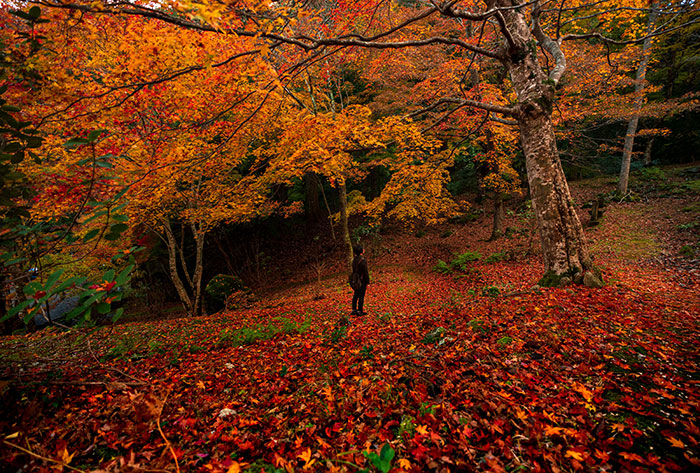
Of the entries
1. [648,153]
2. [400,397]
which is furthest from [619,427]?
[648,153]

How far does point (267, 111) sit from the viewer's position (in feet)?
27.8

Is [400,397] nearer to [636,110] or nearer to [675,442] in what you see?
[675,442]

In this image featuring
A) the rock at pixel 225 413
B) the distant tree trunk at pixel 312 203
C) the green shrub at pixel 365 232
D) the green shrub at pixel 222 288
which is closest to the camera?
the rock at pixel 225 413

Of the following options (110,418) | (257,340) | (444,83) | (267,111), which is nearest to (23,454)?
(110,418)

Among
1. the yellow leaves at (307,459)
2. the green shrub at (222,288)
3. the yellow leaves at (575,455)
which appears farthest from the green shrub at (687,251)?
the green shrub at (222,288)

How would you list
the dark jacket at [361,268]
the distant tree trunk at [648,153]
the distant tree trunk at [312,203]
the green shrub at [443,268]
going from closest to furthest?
the dark jacket at [361,268]
the green shrub at [443,268]
the distant tree trunk at [648,153]
the distant tree trunk at [312,203]

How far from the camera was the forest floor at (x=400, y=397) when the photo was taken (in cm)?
172

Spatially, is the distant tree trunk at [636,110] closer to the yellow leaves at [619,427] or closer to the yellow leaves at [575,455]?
the yellow leaves at [619,427]

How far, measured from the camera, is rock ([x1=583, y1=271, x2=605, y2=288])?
519 cm

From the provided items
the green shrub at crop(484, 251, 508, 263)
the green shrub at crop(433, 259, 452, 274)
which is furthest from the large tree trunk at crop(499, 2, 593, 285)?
the green shrub at crop(433, 259, 452, 274)

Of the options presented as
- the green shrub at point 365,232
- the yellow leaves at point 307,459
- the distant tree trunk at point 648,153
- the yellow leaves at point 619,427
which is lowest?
the green shrub at point 365,232

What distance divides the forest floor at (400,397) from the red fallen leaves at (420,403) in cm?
1

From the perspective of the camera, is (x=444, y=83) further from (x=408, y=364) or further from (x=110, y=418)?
(x=110, y=418)

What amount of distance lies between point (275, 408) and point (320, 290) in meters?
10.1
